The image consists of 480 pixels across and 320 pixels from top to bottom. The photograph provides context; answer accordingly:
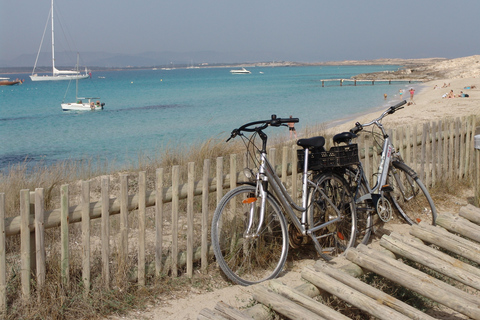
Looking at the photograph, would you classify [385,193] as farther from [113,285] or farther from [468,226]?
[113,285]

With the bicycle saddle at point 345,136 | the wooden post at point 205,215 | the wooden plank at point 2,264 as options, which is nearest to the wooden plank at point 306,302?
the wooden post at point 205,215

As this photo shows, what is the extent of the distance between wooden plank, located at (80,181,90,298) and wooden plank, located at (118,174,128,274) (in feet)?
0.96

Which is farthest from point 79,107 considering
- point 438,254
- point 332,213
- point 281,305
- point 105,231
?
point 281,305

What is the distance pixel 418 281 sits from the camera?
3.71 m

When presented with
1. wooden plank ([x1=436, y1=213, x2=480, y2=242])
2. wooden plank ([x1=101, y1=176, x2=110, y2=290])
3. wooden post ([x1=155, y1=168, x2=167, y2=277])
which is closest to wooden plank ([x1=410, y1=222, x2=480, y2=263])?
wooden plank ([x1=436, y1=213, x2=480, y2=242])

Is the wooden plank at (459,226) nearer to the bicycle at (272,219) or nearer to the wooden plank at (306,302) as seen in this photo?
the bicycle at (272,219)

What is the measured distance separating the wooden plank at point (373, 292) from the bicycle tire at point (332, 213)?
3.32ft

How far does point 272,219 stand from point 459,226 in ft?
6.16

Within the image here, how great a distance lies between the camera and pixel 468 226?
189 inches

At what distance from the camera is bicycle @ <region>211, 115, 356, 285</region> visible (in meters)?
4.27

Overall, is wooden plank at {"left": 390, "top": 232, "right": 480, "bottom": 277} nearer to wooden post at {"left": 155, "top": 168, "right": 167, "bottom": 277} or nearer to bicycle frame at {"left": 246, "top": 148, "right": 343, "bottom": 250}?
bicycle frame at {"left": 246, "top": 148, "right": 343, "bottom": 250}

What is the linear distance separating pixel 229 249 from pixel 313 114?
2727cm

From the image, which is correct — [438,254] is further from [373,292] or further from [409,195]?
[409,195]

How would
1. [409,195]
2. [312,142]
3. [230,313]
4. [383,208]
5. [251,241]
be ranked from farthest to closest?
[409,195] → [383,208] → [312,142] → [251,241] → [230,313]
